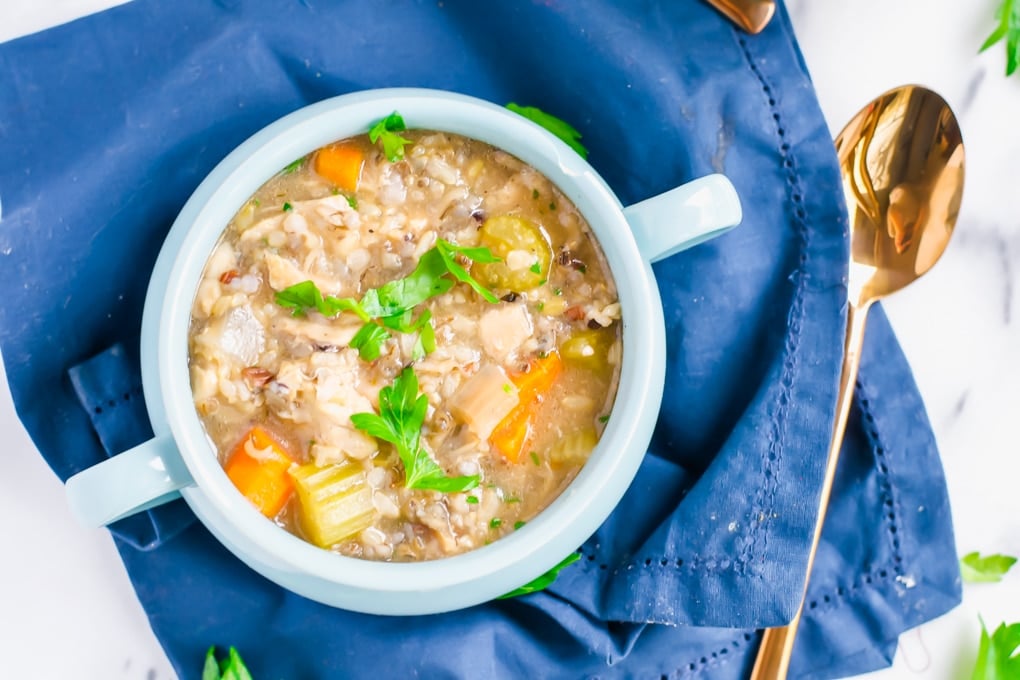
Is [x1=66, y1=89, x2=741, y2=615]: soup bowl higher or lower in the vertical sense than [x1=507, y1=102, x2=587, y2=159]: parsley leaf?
lower

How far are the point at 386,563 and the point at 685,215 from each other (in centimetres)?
73

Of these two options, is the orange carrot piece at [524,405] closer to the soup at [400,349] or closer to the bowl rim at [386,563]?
the soup at [400,349]

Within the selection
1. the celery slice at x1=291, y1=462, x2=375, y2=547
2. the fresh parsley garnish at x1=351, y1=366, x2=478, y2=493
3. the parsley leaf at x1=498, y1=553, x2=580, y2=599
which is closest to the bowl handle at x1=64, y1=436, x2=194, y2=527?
the celery slice at x1=291, y1=462, x2=375, y2=547

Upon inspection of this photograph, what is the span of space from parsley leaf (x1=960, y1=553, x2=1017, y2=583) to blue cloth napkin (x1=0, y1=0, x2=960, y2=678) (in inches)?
5.6

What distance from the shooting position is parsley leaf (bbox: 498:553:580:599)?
1.96 meters

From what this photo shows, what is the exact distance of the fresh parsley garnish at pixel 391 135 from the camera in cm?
182

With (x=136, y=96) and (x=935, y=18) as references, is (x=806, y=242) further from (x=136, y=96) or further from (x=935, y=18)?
(x=136, y=96)

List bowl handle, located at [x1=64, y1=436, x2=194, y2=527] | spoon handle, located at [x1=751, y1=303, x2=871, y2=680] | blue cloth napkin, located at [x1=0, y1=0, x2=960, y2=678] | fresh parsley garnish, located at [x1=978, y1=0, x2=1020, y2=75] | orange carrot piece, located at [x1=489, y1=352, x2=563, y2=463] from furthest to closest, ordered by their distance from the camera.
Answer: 1. fresh parsley garnish, located at [x1=978, y1=0, x2=1020, y2=75]
2. spoon handle, located at [x1=751, y1=303, x2=871, y2=680]
3. blue cloth napkin, located at [x1=0, y1=0, x2=960, y2=678]
4. orange carrot piece, located at [x1=489, y1=352, x2=563, y2=463]
5. bowl handle, located at [x1=64, y1=436, x2=194, y2=527]

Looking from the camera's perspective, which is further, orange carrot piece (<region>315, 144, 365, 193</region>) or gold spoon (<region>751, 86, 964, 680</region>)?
gold spoon (<region>751, 86, 964, 680</region>)

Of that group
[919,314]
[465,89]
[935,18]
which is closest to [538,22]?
[465,89]

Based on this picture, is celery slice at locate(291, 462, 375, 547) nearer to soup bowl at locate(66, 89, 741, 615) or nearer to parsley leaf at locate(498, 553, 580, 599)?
soup bowl at locate(66, 89, 741, 615)

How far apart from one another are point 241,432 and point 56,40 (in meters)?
0.76

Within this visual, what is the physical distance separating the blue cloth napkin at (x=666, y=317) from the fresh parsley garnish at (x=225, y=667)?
27 millimetres

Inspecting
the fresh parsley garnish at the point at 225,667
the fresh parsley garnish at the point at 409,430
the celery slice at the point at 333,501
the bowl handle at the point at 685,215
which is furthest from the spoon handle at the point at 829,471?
the fresh parsley garnish at the point at 225,667
